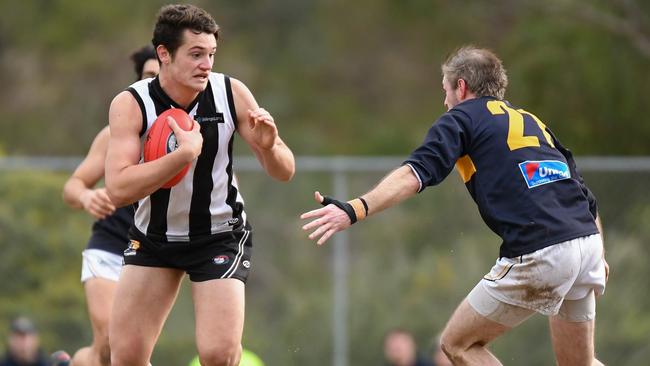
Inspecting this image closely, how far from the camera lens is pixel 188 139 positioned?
594 centimetres

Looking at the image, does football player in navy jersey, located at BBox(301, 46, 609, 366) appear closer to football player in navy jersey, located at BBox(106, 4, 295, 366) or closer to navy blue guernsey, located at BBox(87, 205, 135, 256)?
football player in navy jersey, located at BBox(106, 4, 295, 366)

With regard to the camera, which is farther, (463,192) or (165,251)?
(463,192)

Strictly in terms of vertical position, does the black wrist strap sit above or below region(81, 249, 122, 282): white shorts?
above

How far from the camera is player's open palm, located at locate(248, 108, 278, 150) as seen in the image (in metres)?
6.05

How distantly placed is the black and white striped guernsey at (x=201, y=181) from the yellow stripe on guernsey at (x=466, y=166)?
4.15 feet

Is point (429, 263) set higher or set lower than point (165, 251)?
lower

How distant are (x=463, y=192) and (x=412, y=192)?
6.17 meters

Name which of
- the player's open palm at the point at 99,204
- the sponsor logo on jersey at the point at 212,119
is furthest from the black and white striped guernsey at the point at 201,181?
the player's open palm at the point at 99,204

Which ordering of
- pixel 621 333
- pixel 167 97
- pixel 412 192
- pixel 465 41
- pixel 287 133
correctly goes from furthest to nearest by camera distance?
pixel 287 133 < pixel 465 41 < pixel 621 333 < pixel 167 97 < pixel 412 192

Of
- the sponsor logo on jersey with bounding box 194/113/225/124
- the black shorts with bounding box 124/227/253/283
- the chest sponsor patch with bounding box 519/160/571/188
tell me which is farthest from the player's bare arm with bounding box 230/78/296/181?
the chest sponsor patch with bounding box 519/160/571/188

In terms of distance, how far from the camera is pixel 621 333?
11531 millimetres

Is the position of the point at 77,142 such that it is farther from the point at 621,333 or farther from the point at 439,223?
the point at 621,333

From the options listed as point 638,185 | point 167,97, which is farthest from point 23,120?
point 167,97

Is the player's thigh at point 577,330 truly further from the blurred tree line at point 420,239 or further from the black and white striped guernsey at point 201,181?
the blurred tree line at point 420,239
